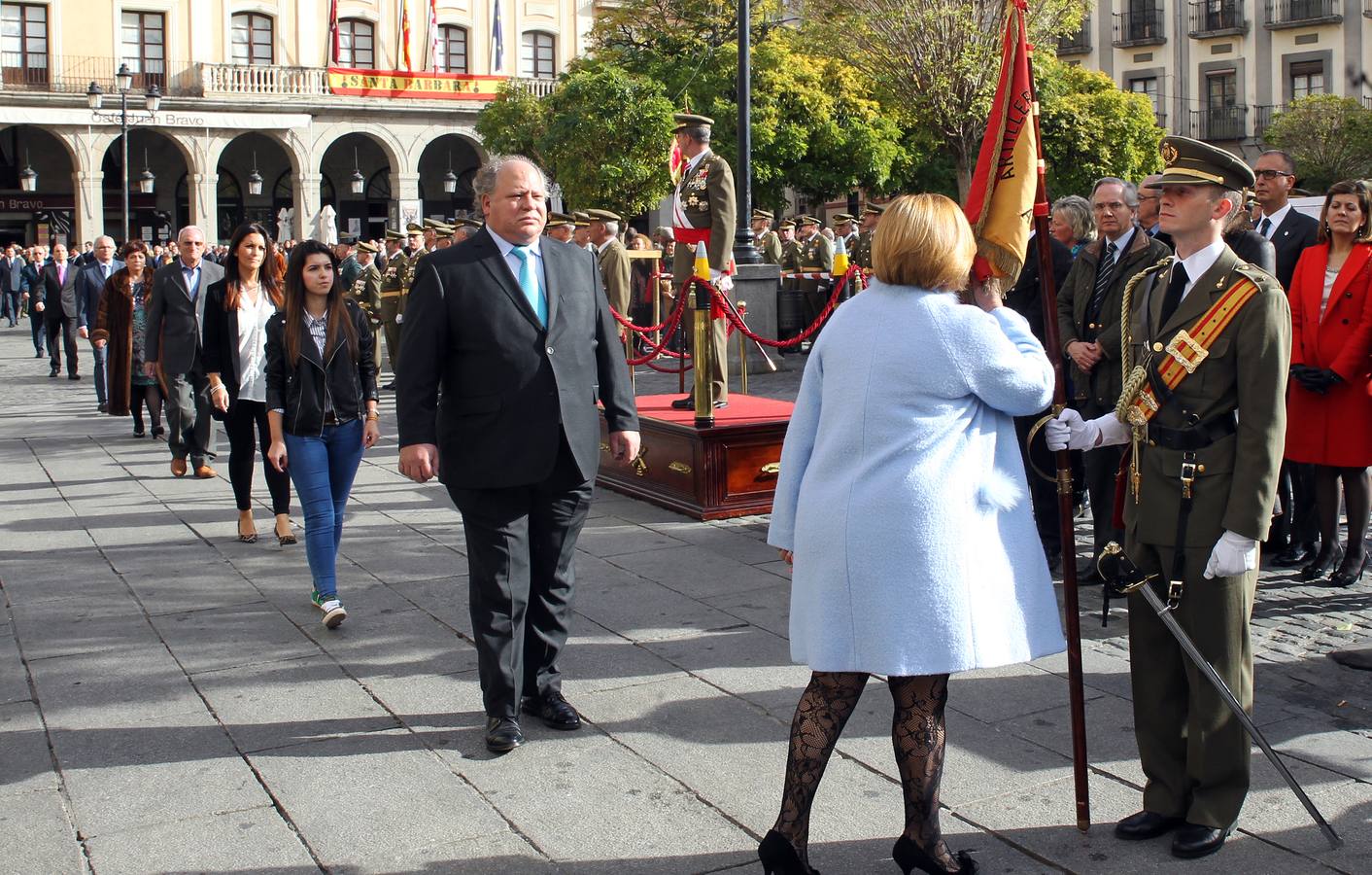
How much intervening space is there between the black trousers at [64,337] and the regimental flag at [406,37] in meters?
26.1

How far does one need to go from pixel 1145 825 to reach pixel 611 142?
2600 cm

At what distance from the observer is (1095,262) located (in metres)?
6.98

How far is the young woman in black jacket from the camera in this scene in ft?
21.1

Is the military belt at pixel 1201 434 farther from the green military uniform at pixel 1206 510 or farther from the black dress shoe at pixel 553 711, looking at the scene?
the black dress shoe at pixel 553 711

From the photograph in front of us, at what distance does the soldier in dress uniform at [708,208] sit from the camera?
30.9 ft

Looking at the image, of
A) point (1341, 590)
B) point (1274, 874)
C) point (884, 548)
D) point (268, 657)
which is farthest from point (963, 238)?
point (1341, 590)

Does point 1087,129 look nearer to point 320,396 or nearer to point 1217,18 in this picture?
point 1217,18

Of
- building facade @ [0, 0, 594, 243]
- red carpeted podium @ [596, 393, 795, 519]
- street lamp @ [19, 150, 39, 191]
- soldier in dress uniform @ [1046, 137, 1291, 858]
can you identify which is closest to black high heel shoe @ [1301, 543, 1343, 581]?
red carpeted podium @ [596, 393, 795, 519]

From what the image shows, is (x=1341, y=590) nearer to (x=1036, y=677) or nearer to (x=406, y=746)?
(x=1036, y=677)

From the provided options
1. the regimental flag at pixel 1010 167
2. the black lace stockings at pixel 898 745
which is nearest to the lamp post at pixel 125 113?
the regimental flag at pixel 1010 167

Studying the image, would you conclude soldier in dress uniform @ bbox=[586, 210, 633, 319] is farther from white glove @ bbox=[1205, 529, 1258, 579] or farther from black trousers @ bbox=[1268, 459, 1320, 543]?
white glove @ bbox=[1205, 529, 1258, 579]

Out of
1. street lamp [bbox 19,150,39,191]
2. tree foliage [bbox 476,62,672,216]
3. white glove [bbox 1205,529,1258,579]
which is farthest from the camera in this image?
street lamp [bbox 19,150,39,191]

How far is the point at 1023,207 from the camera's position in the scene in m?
3.73

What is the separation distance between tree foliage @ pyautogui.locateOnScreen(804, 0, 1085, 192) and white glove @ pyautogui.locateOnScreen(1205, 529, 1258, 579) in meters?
21.6
